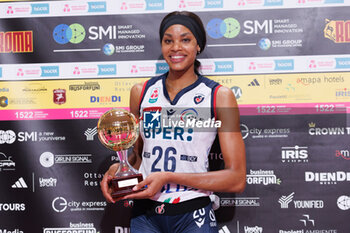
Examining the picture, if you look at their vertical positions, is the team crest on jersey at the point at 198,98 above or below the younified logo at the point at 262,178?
above

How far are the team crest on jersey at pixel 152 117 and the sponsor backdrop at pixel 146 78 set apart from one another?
24.0 inches

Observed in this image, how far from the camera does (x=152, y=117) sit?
1796 mm

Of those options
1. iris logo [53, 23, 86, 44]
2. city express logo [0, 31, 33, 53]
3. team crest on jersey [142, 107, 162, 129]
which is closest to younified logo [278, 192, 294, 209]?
team crest on jersey [142, 107, 162, 129]

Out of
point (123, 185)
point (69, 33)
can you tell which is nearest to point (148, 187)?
point (123, 185)

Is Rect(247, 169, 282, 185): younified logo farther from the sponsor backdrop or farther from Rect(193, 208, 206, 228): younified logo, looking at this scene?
Rect(193, 208, 206, 228): younified logo

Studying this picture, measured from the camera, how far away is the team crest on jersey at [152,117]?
1781 mm

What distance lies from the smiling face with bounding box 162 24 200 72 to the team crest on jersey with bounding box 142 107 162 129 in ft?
0.86

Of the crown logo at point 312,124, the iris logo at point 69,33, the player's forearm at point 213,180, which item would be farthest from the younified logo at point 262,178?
the iris logo at point 69,33

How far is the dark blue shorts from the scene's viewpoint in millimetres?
1660

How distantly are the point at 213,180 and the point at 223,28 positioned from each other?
1.21 metres

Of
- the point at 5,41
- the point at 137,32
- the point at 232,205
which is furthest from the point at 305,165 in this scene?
the point at 5,41

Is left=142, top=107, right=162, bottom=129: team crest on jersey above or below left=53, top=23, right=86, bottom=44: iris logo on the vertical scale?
below

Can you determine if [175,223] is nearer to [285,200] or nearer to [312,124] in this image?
[285,200]

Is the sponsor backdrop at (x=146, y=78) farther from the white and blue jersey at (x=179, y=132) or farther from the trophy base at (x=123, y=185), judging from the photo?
the trophy base at (x=123, y=185)
